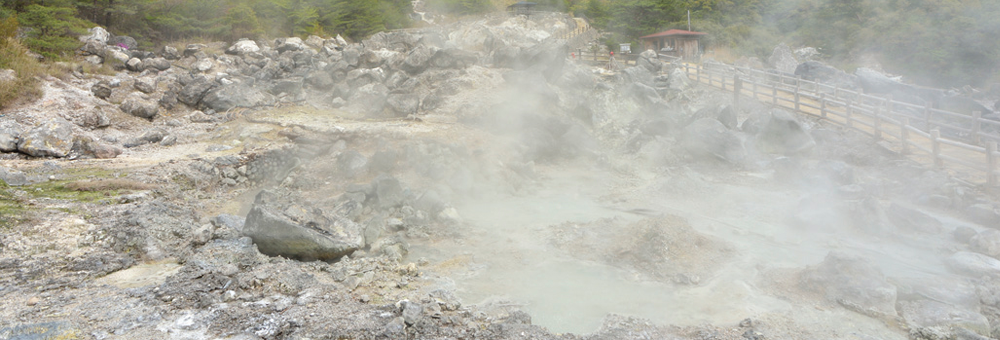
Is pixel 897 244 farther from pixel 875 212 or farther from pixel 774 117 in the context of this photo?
pixel 774 117

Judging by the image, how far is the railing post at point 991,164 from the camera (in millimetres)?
8270

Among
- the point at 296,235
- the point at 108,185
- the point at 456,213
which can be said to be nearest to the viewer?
the point at 296,235

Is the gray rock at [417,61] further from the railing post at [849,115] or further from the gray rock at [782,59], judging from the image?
the gray rock at [782,59]

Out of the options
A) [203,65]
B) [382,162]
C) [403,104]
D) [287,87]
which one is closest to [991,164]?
[382,162]

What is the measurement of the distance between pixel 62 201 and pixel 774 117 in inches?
472

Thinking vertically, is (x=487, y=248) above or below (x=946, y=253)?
above

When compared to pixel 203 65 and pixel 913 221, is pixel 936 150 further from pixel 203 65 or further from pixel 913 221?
pixel 203 65

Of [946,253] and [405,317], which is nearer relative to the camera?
[405,317]

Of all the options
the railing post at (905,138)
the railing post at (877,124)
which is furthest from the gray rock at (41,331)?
the railing post at (877,124)

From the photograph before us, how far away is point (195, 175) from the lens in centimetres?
868

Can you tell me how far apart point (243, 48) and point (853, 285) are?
19684mm

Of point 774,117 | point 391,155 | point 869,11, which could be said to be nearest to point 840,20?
point 869,11

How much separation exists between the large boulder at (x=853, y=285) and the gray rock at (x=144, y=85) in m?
15.0

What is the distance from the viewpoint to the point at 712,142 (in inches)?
425
